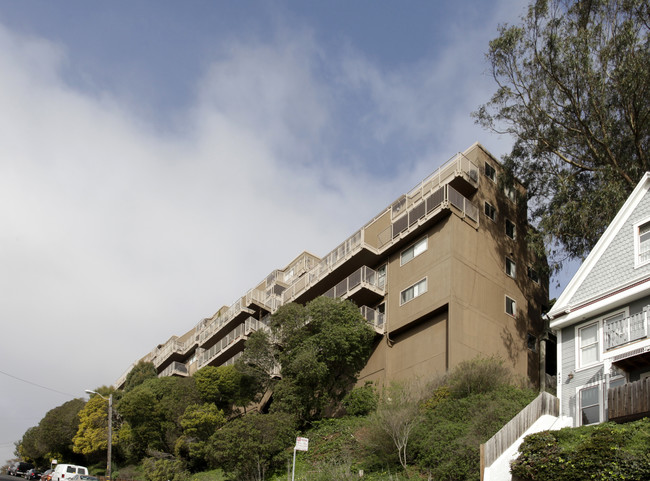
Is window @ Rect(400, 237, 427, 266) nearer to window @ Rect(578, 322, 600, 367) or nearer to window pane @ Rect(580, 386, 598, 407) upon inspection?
window @ Rect(578, 322, 600, 367)

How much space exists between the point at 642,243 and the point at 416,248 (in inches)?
682

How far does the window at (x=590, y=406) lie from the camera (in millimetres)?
22359

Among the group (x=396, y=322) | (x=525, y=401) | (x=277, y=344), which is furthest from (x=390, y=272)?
(x=525, y=401)

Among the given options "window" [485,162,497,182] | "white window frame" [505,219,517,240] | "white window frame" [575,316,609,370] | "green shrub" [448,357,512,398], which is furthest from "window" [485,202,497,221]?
"white window frame" [575,316,609,370]

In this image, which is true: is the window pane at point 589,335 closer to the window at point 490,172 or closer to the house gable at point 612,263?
the house gable at point 612,263

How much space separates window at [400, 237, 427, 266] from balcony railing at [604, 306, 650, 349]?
16.8 m

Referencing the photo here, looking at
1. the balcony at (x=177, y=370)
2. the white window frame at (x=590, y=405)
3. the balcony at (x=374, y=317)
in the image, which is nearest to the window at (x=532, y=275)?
the balcony at (x=374, y=317)

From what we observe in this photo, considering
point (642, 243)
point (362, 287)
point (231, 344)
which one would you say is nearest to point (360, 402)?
point (362, 287)

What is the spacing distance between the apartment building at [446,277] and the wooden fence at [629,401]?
13712 millimetres

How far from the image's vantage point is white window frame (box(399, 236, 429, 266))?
39253 mm

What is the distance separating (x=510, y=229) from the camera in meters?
42.1

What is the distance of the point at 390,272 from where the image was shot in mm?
41500

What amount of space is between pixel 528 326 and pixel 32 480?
3645 cm

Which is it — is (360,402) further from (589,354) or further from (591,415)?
(591,415)
